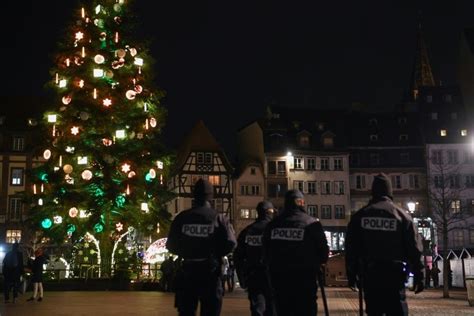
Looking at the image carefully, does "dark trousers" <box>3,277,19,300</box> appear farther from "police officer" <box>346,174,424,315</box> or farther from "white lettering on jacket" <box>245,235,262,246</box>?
"police officer" <box>346,174,424,315</box>

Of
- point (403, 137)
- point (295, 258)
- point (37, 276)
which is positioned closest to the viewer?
point (295, 258)

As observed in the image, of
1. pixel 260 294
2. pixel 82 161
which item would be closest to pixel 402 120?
pixel 82 161

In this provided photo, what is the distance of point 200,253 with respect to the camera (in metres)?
9.84

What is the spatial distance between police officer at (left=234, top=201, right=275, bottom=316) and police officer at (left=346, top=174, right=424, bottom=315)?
2940 millimetres

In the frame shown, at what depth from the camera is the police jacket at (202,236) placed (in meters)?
9.86

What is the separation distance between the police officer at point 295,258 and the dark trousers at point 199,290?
0.75m

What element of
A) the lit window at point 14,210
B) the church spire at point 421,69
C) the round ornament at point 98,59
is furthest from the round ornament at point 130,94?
the church spire at point 421,69

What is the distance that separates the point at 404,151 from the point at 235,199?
63.4ft

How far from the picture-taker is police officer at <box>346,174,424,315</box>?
8977 millimetres

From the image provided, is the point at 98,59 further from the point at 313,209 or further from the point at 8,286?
the point at 313,209

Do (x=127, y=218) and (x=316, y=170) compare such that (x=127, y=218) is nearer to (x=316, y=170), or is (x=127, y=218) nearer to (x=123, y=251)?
(x=123, y=251)

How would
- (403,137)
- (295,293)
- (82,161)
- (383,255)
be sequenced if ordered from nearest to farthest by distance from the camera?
(383,255) → (295,293) → (82,161) → (403,137)

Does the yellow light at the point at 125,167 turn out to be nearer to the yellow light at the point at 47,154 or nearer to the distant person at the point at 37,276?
the yellow light at the point at 47,154

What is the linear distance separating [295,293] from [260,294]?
292cm
